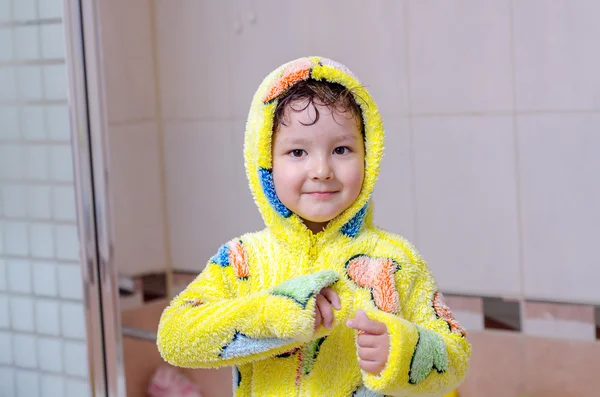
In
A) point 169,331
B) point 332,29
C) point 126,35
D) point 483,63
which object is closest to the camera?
point 169,331

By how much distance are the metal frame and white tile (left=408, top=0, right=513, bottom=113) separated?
62cm

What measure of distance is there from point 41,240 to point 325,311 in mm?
862

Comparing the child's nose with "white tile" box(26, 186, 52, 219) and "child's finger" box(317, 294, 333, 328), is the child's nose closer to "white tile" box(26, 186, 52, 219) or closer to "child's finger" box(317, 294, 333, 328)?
"child's finger" box(317, 294, 333, 328)

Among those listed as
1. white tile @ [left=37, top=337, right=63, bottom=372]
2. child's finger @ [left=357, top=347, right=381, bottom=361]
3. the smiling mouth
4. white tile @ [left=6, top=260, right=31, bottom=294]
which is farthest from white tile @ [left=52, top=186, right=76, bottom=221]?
child's finger @ [left=357, top=347, right=381, bottom=361]

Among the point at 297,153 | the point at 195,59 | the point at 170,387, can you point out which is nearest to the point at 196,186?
the point at 195,59

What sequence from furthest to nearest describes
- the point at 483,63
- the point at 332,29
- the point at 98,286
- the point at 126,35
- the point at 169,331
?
the point at 126,35 → the point at 332,29 → the point at 483,63 → the point at 98,286 → the point at 169,331

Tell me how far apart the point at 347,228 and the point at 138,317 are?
1320 millimetres

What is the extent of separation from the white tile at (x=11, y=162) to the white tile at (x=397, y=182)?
69cm

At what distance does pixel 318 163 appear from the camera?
937mm

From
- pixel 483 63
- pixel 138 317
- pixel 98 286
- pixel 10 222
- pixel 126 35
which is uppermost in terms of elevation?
pixel 126 35

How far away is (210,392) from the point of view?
7.03ft

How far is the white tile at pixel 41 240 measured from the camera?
1.59 meters

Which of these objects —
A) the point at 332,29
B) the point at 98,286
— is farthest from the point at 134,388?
the point at 332,29

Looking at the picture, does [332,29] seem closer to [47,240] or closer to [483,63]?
[483,63]
